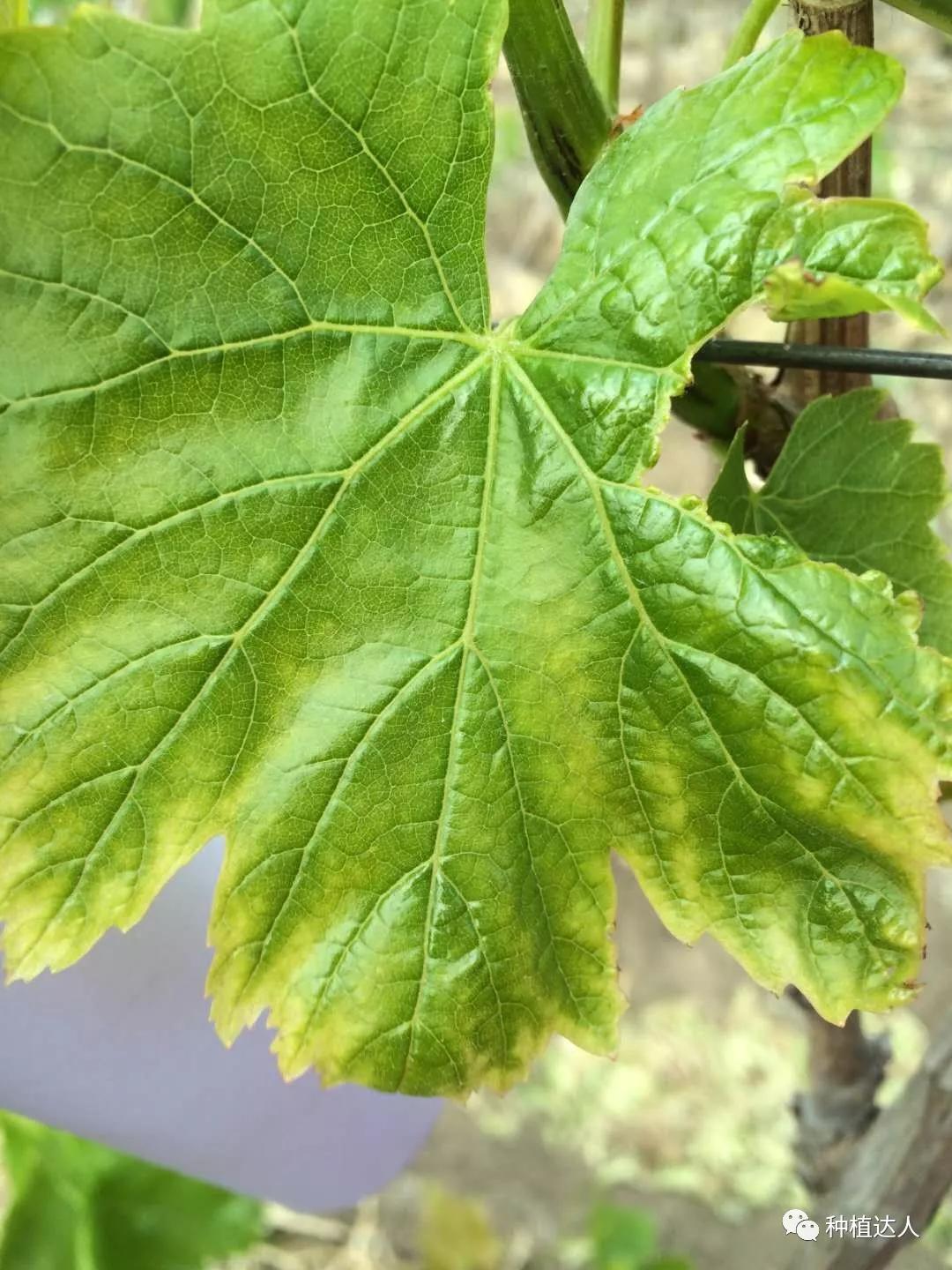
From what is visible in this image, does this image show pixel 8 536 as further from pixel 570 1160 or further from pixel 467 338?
pixel 570 1160

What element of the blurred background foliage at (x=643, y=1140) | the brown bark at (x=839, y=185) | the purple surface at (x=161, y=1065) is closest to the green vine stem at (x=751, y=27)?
the brown bark at (x=839, y=185)

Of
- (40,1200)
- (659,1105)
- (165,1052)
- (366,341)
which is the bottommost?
(659,1105)

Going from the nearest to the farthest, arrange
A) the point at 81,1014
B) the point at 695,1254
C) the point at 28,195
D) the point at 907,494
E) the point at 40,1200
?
the point at 28,195, the point at 907,494, the point at 81,1014, the point at 40,1200, the point at 695,1254

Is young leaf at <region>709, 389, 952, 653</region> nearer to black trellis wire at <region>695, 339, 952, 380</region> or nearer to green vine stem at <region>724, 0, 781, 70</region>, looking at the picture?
black trellis wire at <region>695, 339, 952, 380</region>

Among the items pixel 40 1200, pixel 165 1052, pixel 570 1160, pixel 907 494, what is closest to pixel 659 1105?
pixel 570 1160

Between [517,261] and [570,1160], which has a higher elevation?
[517,261]

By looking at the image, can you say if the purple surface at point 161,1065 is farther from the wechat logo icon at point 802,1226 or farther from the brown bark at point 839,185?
the brown bark at point 839,185

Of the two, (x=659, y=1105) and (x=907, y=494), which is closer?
(x=907, y=494)
